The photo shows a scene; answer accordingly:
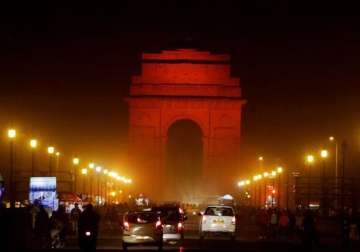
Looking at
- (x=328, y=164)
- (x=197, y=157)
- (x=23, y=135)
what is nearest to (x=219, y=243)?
(x=23, y=135)

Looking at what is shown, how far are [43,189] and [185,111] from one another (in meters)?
59.9

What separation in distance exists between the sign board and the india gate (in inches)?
2292

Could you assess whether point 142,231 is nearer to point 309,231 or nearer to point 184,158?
point 309,231

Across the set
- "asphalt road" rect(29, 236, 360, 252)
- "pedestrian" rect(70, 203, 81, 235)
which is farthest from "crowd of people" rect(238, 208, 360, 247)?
"pedestrian" rect(70, 203, 81, 235)

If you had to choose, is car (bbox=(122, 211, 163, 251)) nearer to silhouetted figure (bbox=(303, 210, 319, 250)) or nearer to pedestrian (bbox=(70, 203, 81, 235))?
silhouetted figure (bbox=(303, 210, 319, 250))

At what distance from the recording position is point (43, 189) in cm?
4672

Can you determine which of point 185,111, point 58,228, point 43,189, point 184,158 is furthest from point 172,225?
point 184,158

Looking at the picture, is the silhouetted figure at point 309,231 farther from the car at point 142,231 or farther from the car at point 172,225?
the car at point 142,231

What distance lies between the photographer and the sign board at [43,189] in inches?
1834

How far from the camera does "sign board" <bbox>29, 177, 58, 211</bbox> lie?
4659cm

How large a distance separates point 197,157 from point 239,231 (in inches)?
3370

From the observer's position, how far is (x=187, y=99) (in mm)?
105062

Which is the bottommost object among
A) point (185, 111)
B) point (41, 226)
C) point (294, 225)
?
point (294, 225)

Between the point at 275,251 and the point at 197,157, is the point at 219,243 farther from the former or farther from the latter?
the point at 197,157
